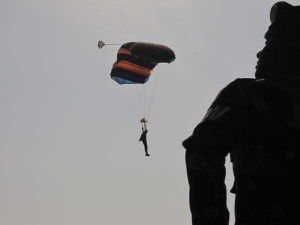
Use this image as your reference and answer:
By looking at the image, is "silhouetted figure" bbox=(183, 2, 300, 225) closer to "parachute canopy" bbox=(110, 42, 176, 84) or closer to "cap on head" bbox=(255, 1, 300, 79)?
"cap on head" bbox=(255, 1, 300, 79)

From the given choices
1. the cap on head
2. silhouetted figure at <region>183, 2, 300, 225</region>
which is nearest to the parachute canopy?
the cap on head

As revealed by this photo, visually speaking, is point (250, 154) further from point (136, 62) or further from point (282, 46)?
point (136, 62)

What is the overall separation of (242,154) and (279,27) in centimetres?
79

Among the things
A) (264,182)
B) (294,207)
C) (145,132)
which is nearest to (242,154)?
(264,182)

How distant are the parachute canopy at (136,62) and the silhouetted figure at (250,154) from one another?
3481 cm

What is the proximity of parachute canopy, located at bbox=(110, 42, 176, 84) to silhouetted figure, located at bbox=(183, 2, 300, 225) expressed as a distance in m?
34.8

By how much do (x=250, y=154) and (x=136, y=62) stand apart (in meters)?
35.7

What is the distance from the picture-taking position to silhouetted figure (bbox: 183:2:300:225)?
9.46ft

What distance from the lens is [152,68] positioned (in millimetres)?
38875

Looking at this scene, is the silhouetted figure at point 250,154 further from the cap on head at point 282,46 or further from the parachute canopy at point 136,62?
the parachute canopy at point 136,62

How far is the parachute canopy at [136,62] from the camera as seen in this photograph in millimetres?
38000

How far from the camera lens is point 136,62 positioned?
38500 mm

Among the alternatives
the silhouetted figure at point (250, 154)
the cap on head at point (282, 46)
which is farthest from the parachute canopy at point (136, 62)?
the silhouetted figure at point (250, 154)

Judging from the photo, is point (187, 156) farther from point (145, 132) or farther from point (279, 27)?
point (145, 132)
